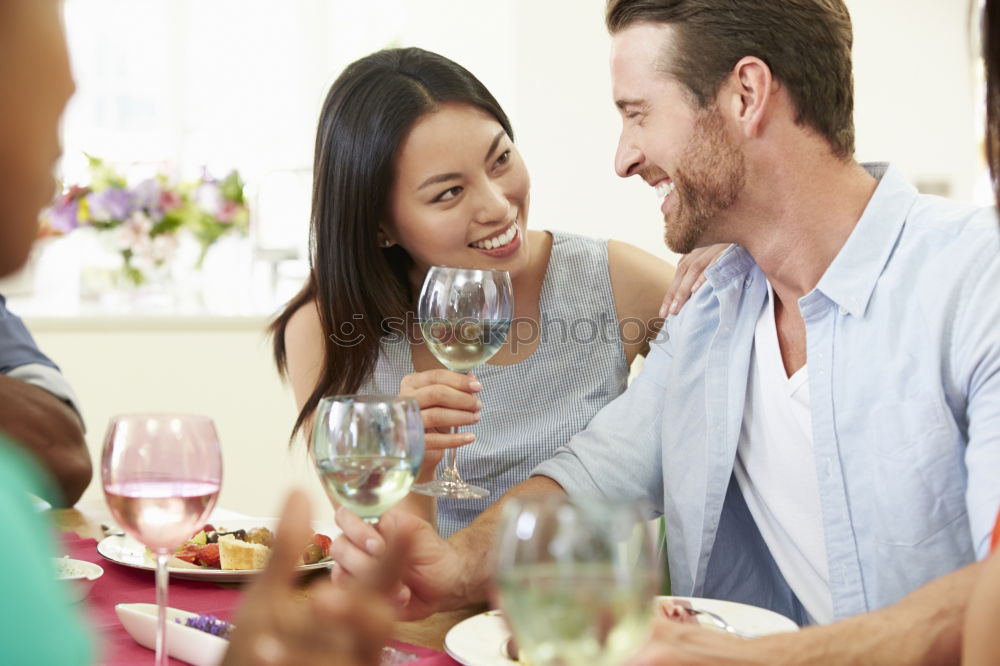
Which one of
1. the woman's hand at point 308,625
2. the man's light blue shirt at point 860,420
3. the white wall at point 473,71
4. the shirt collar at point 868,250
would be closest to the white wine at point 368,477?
the woman's hand at point 308,625

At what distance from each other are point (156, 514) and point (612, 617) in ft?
1.59

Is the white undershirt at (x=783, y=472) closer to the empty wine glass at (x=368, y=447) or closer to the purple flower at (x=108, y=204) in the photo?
the empty wine glass at (x=368, y=447)

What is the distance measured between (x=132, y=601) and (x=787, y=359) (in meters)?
0.96

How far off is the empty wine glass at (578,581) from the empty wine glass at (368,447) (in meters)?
0.39

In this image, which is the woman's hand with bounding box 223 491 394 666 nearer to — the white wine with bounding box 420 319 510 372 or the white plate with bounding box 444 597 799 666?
the white plate with bounding box 444 597 799 666

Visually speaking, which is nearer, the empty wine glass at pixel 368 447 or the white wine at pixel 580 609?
the white wine at pixel 580 609

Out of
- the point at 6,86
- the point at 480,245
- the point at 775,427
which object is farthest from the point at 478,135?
the point at 6,86

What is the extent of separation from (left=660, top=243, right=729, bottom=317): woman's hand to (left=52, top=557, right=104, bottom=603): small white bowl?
969 millimetres

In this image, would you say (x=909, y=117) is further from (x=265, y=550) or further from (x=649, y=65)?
(x=265, y=550)

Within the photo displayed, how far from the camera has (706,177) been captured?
66.9 inches

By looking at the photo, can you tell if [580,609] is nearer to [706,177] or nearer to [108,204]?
[706,177]

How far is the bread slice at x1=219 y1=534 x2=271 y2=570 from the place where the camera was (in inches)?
57.1

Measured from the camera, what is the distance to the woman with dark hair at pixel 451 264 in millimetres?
1967

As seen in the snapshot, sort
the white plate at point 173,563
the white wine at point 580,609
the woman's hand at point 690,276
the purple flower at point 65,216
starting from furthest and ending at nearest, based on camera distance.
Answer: the purple flower at point 65,216 < the woman's hand at point 690,276 < the white plate at point 173,563 < the white wine at point 580,609
